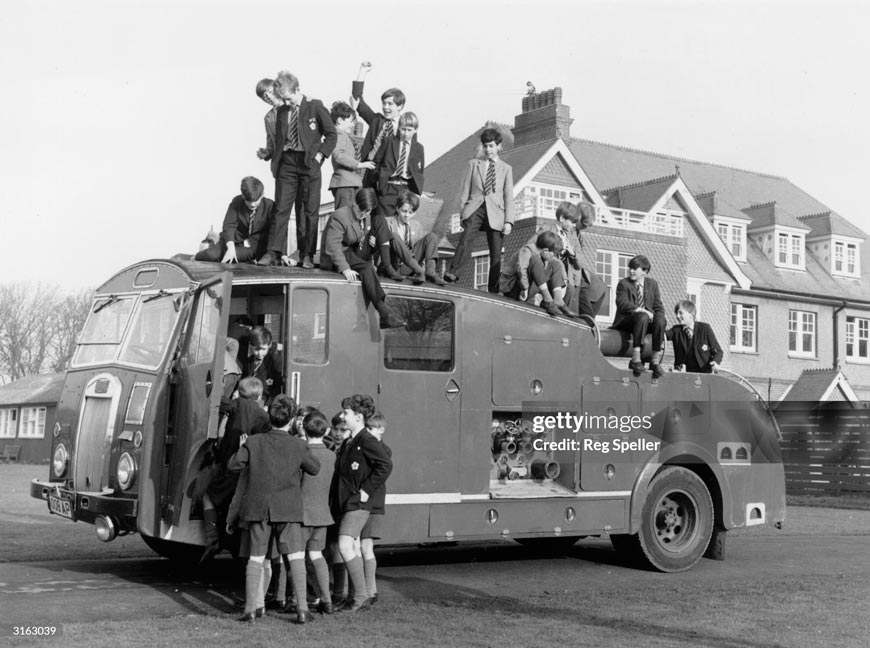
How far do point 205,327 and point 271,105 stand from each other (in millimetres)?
3524

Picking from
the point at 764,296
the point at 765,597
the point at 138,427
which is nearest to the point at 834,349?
the point at 764,296

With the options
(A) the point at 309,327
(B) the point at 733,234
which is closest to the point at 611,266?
(B) the point at 733,234

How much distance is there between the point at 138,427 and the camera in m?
9.95

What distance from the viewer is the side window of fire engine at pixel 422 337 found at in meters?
11.1

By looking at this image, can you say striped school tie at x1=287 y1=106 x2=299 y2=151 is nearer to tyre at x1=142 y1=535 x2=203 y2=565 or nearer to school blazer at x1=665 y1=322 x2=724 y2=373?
tyre at x1=142 y1=535 x2=203 y2=565

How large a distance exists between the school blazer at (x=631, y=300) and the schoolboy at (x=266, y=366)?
4.30 meters

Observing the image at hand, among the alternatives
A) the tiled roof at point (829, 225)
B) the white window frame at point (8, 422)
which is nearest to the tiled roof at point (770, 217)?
the tiled roof at point (829, 225)

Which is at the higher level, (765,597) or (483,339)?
(483,339)

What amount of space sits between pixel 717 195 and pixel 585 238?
38.5 feet

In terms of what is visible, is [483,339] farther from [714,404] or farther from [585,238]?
[585,238]

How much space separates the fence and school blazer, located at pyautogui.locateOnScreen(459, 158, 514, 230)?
7.17 metres

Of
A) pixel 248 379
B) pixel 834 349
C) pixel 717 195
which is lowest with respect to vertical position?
pixel 248 379

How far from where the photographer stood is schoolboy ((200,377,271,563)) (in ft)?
31.3

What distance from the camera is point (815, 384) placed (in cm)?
4556
